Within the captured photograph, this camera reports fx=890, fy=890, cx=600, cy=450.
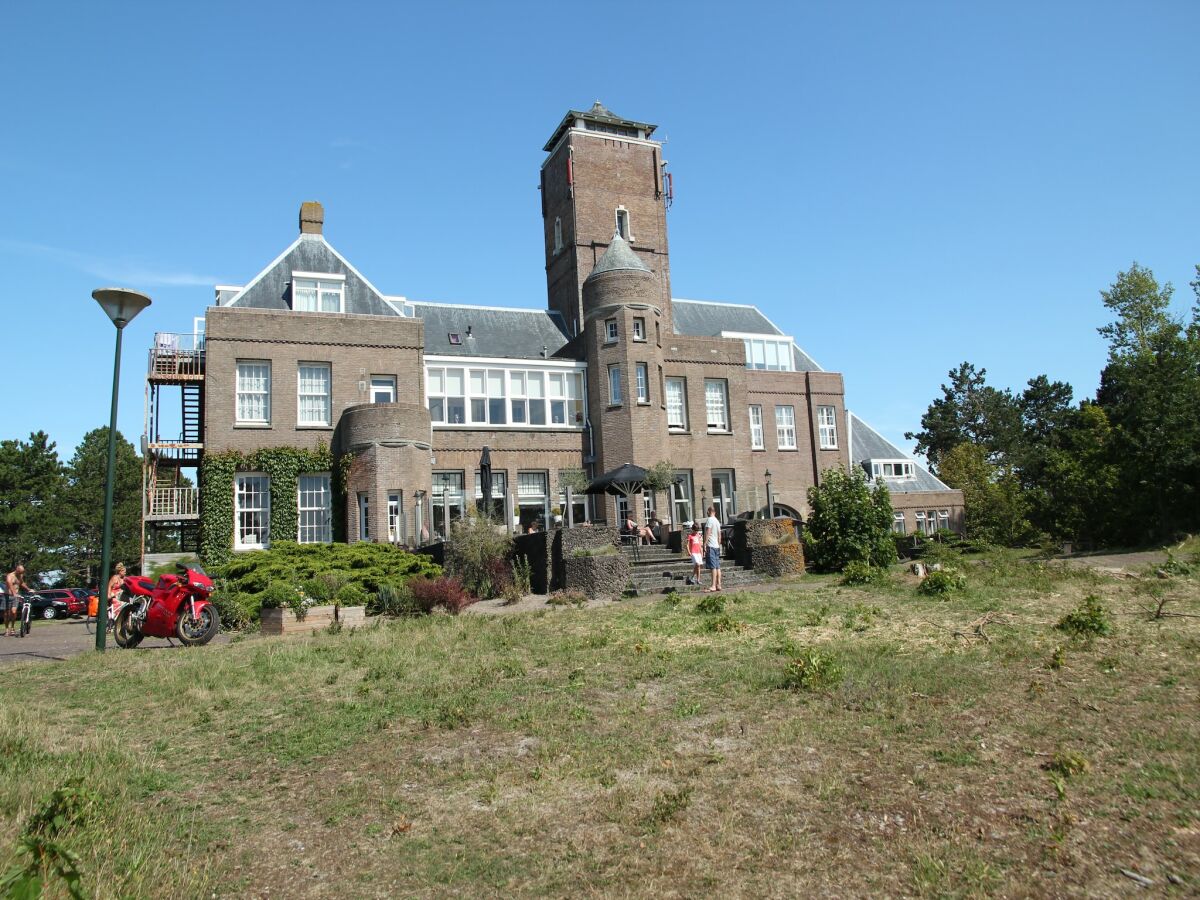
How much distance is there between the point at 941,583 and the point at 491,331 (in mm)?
25163

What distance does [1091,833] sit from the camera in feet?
16.8

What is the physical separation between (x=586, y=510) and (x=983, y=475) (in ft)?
116

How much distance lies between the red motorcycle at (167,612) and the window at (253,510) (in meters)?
14.2

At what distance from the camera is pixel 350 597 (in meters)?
18.5

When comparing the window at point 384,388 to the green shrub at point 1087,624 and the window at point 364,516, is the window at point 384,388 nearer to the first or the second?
the window at point 364,516

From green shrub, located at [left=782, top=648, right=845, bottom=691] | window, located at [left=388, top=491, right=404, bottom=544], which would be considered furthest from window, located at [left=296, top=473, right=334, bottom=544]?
green shrub, located at [left=782, top=648, right=845, bottom=691]

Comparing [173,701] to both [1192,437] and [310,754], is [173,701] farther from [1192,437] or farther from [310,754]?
[1192,437]

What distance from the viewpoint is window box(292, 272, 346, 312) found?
31.0 metres

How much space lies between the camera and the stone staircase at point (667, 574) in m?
19.9

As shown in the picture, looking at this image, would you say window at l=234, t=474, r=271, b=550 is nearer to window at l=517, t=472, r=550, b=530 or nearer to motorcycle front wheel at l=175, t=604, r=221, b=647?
window at l=517, t=472, r=550, b=530

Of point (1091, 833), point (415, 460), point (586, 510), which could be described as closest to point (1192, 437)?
point (586, 510)

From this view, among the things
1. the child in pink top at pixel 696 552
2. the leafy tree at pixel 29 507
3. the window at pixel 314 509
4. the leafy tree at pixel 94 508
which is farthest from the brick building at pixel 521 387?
the leafy tree at pixel 94 508

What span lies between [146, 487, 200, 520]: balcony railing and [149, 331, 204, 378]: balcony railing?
3.89m

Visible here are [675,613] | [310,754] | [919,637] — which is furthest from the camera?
[675,613]
